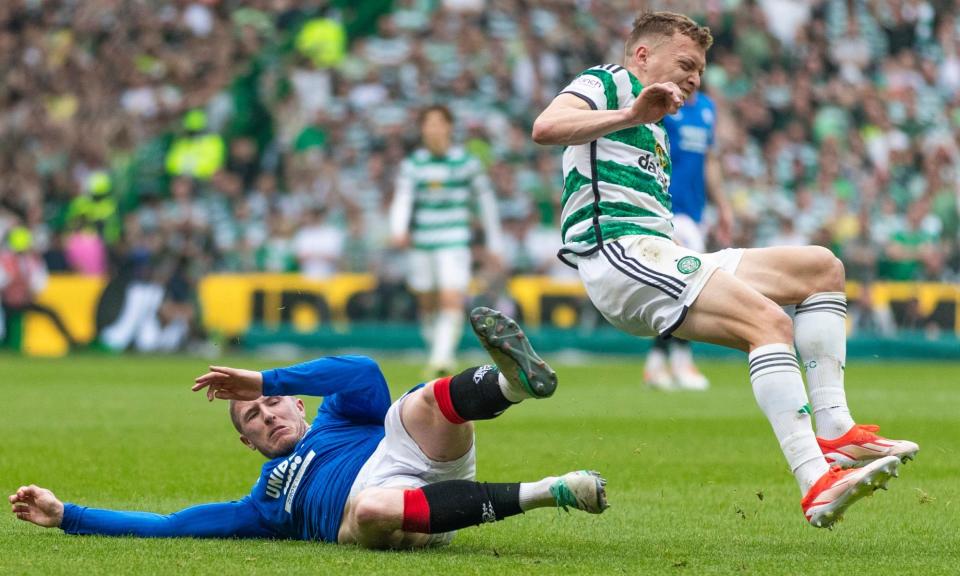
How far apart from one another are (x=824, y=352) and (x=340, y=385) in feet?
5.93

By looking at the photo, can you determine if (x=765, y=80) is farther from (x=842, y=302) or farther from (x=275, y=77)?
(x=842, y=302)

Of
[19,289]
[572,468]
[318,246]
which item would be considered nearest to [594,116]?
[572,468]

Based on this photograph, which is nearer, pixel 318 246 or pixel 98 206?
pixel 318 246

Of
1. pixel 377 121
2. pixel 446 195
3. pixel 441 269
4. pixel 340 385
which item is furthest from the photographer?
pixel 377 121

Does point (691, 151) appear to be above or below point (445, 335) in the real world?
above

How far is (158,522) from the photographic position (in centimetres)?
545

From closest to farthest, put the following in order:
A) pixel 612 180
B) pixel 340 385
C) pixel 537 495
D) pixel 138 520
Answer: pixel 537 495 < pixel 340 385 < pixel 138 520 < pixel 612 180

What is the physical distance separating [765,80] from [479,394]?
60.0ft

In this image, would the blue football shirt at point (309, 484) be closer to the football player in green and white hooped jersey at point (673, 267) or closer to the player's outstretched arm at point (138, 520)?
the player's outstretched arm at point (138, 520)

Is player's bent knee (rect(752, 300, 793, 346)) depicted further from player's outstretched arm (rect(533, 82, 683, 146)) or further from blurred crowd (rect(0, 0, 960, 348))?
blurred crowd (rect(0, 0, 960, 348))

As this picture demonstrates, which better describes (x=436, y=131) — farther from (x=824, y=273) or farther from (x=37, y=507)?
(x=37, y=507)

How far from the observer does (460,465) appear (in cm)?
521

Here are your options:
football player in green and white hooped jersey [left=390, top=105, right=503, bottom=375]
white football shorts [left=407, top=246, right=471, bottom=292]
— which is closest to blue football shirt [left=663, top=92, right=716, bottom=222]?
football player in green and white hooped jersey [left=390, top=105, right=503, bottom=375]

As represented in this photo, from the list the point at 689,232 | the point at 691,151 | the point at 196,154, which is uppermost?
the point at 691,151
